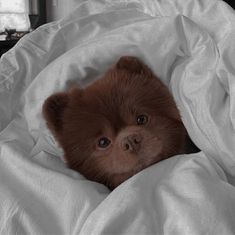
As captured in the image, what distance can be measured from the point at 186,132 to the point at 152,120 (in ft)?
0.31

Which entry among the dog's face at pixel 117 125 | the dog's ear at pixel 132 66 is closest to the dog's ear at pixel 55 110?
the dog's face at pixel 117 125

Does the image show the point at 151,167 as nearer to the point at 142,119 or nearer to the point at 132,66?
the point at 142,119

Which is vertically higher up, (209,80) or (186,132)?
(209,80)

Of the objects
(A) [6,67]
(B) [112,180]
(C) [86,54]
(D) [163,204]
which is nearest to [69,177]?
(B) [112,180]

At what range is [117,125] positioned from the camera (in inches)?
27.5

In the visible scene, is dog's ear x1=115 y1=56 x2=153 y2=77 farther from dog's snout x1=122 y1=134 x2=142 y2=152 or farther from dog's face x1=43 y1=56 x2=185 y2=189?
dog's snout x1=122 y1=134 x2=142 y2=152

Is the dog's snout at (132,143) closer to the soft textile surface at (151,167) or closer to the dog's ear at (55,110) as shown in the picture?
the soft textile surface at (151,167)

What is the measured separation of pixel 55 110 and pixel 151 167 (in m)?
0.22

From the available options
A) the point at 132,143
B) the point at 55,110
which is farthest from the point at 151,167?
the point at 55,110

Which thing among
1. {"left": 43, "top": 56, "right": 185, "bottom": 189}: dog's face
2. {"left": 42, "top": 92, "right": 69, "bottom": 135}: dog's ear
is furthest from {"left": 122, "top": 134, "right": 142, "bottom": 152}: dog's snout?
{"left": 42, "top": 92, "right": 69, "bottom": 135}: dog's ear

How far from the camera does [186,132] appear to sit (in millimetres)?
765

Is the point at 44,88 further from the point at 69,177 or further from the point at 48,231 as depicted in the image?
Result: the point at 48,231

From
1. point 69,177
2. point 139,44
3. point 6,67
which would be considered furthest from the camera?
point 6,67

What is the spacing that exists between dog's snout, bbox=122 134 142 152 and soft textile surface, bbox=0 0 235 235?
0.14ft
